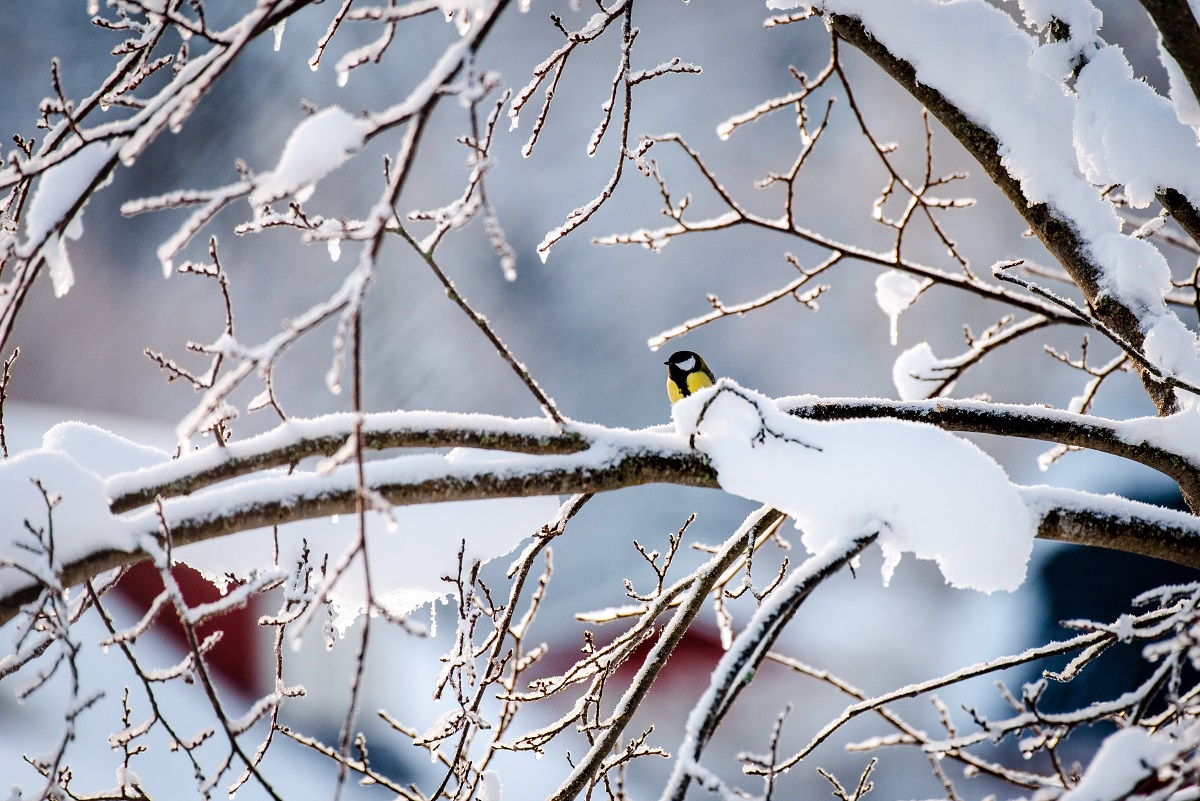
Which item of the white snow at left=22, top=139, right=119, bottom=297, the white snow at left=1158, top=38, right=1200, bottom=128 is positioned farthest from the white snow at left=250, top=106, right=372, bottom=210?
the white snow at left=1158, top=38, right=1200, bottom=128

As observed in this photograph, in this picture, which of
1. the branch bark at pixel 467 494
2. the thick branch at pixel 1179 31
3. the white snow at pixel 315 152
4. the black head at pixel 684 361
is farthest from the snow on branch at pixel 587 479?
the black head at pixel 684 361

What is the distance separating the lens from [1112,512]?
70.0 inches

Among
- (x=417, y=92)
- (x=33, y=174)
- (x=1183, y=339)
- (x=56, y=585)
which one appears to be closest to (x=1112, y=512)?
(x=1183, y=339)

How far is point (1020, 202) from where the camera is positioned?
7.98 feet

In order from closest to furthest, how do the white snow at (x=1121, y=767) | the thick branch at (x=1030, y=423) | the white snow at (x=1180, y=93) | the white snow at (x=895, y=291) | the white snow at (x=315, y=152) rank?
the white snow at (x=315, y=152) < the white snow at (x=1121, y=767) < the white snow at (x=1180, y=93) < the thick branch at (x=1030, y=423) < the white snow at (x=895, y=291)

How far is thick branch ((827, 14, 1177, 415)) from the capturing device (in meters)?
2.35

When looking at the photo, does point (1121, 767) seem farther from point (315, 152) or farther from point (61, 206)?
point (61, 206)

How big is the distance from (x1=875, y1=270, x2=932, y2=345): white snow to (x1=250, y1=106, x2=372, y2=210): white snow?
7.93 ft

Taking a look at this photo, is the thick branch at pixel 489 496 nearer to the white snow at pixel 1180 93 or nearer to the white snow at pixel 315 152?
the white snow at pixel 315 152

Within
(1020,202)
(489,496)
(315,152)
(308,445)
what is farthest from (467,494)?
(1020,202)

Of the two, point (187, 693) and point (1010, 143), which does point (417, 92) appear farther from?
point (187, 693)

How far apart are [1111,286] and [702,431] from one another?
5.17ft

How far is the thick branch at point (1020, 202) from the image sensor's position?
2.35 metres

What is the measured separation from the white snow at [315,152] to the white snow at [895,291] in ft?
7.93
